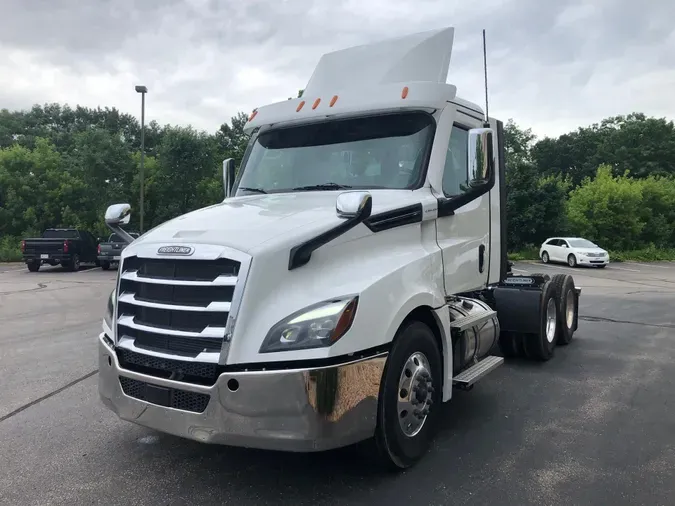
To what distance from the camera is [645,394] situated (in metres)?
5.63

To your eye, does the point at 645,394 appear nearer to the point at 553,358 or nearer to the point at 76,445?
the point at 553,358

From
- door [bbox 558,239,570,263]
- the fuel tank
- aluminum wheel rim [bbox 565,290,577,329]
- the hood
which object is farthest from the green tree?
the hood

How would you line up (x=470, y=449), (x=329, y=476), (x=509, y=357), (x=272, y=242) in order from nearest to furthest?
(x=272, y=242)
(x=329, y=476)
(x=470, y=449)
(x=509, y=357)

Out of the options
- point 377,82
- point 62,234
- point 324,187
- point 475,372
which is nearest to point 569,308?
point 475,372

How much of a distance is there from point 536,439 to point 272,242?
2.74 m

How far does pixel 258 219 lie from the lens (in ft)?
12.3

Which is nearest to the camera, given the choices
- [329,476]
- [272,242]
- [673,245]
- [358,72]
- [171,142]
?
[272,242]

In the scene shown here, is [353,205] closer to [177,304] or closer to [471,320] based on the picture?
[177,304]

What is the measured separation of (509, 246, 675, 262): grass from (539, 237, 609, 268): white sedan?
6.92 ft

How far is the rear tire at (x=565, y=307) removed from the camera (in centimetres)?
758

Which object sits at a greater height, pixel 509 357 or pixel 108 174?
pixel 108 174

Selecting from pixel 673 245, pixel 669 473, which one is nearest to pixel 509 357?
pixel 669 473

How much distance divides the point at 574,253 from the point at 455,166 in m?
25.1

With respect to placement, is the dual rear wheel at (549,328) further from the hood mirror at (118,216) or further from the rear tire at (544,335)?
the hood mirror at (118,216)
